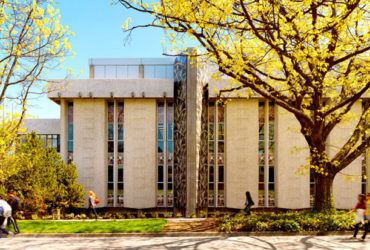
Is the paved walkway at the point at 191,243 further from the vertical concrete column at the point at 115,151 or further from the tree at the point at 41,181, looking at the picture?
the vertical concrete column at the point at 115,151

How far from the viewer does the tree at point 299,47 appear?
792cm

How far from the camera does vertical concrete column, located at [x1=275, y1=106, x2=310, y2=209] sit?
18484 millimetres

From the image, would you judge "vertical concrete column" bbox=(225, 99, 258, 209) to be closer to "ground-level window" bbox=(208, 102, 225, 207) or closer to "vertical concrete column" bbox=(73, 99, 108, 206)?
"ground-level window" bbox=(208, 102, 225, 207)

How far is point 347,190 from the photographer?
62.0 feet

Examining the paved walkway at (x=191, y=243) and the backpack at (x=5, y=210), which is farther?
the backpack at (x=5, y=210)

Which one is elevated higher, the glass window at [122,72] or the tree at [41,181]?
the glass window at [122,72]

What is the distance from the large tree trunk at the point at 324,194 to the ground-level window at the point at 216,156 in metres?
9.56

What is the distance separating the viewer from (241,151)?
1891 cm

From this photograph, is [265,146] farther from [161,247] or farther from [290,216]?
[161,247]

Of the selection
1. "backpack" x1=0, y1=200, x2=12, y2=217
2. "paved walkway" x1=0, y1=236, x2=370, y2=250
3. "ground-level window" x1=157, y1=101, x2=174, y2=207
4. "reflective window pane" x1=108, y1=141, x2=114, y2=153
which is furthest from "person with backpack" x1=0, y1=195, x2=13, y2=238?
"ground-level window" x1=157, y1=101, x2=174, y2=207

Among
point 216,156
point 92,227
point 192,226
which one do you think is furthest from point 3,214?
point 216,156

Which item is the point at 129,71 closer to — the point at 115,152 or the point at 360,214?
the point at 115,152

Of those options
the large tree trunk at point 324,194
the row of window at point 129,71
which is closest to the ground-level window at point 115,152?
the row of window at point 129,71

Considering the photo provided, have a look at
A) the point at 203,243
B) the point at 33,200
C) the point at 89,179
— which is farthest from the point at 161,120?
the point at 203,243
